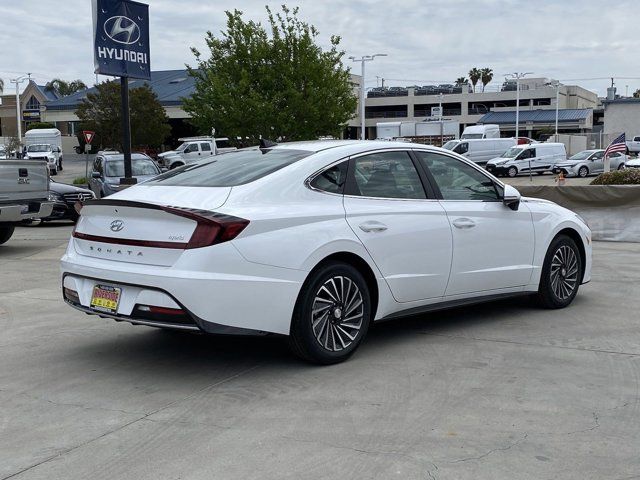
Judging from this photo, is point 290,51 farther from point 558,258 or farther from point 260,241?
point 260,241

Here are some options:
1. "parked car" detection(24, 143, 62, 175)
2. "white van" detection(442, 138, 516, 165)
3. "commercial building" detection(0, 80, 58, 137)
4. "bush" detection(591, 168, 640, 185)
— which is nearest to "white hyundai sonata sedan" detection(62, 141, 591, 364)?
"bush" detection(591, 168, 640, 185)

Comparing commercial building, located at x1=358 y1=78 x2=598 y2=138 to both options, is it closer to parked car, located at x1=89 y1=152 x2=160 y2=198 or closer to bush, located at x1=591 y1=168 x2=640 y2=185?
parked car, located at x1=89 y1=152 x2=160 y2=198

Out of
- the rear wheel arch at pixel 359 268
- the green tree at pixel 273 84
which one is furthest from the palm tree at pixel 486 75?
the rear wheel arch at pixel 359 268


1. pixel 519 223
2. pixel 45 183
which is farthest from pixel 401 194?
pixel 45 183

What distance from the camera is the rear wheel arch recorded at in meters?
5.29

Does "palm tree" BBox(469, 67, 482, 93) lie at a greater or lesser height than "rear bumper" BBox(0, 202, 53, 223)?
greater

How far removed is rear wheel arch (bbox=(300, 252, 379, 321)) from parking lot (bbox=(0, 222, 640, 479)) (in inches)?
17.4

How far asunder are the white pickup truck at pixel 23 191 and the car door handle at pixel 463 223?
325 inches

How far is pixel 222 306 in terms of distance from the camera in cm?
484

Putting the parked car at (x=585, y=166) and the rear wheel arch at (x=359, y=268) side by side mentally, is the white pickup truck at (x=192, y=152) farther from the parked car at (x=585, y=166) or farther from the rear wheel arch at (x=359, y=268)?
the rear wheel arch at (x=359, y=268)

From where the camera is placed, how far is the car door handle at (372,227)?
5574 mm

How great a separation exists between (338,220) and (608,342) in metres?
2.49

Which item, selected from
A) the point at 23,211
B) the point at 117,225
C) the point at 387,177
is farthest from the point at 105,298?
the point at 23,211

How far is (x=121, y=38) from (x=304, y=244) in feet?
44.4
